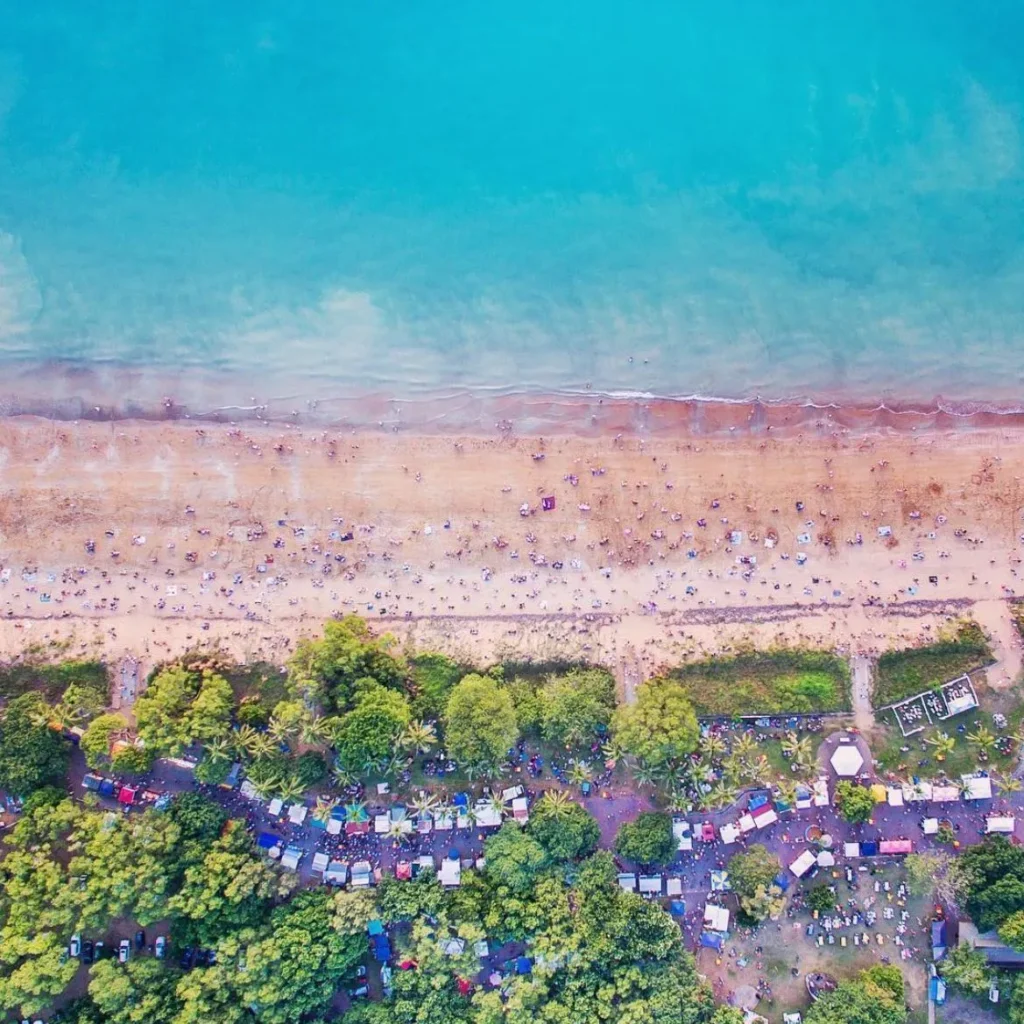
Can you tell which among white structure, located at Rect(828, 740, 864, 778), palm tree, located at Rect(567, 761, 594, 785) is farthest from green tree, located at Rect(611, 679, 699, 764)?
white structure, located at Rect(828, 740, 864, 778)

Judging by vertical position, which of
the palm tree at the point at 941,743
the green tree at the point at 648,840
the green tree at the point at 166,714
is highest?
the green tree at the point at 166,714

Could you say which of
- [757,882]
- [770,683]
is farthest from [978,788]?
[757,882]

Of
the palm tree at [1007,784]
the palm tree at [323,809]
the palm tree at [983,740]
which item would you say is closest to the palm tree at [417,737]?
the palm tree at [323,809]

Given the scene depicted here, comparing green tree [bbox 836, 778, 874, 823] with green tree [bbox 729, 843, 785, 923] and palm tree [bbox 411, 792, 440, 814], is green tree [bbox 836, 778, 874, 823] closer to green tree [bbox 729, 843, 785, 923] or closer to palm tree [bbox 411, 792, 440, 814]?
green tree [bbox 729, 843, 785, 923]

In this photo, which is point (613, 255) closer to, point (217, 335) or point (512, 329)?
point (512, 329)

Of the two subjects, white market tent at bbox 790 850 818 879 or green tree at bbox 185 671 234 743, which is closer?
green tree at bbox 185 671 234 743

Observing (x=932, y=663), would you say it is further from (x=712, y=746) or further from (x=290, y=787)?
(x=290, y=787)

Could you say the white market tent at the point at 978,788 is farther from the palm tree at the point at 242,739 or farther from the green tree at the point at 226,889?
the palm tree at the point at 242,739
